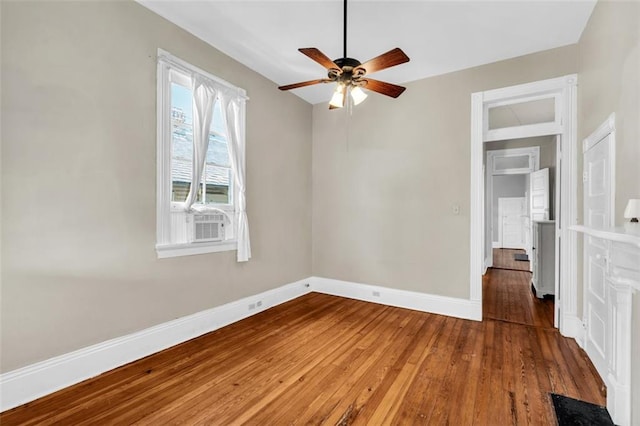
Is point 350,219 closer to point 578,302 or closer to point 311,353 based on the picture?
point 311,353

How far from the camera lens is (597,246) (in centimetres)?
249

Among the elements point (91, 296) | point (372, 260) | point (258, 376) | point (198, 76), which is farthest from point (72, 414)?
point (372, 260)

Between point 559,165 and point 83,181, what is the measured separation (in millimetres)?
4811

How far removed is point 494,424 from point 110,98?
12.5 ft

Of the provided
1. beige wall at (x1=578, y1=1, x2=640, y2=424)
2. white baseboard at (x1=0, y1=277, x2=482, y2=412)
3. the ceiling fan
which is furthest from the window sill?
beige wall at (x1=578, y1=1, x2=640, y2=424)

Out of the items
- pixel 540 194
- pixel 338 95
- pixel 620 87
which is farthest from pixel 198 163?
pixel 540 194

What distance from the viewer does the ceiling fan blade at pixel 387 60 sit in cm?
215

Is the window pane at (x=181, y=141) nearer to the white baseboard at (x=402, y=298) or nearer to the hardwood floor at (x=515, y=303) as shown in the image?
the white baseboard at (x=402, y=298)

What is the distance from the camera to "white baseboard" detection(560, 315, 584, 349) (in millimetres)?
3075

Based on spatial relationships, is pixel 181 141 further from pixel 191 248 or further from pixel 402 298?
pixel 402 298

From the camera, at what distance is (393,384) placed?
7.70 ft

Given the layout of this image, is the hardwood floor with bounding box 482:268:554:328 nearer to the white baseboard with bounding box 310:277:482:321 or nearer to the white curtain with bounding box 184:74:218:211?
the white baseboard with bounding box 310:277:482:321

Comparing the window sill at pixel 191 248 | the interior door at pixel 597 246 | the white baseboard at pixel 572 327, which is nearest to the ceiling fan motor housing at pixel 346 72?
the interior door at pixel 597 246

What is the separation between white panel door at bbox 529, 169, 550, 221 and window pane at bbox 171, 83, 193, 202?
6.45 m
